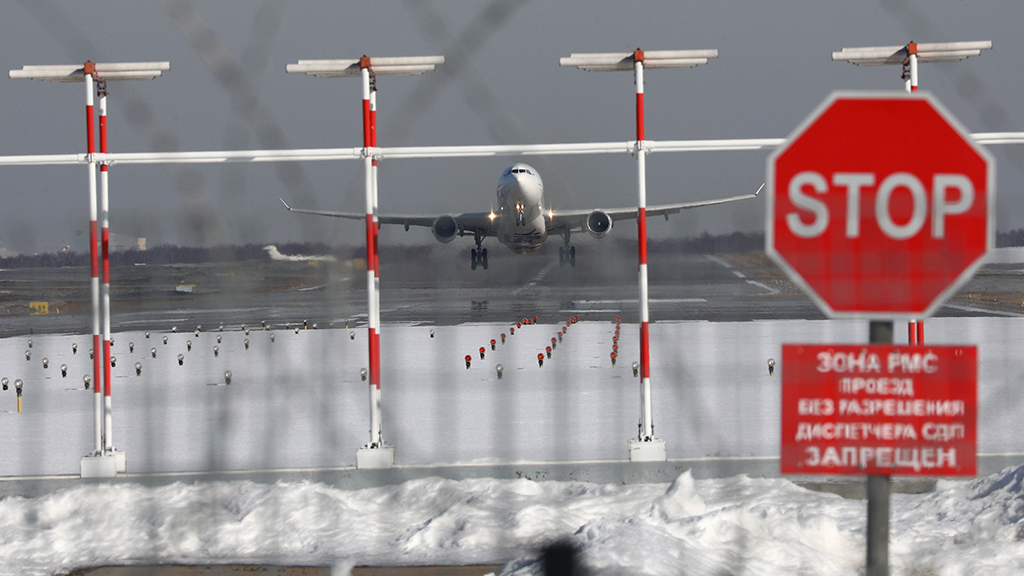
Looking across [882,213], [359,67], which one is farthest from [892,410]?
[359,67]

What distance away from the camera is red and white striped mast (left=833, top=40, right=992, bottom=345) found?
8469mm

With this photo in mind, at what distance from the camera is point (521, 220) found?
30953 mm

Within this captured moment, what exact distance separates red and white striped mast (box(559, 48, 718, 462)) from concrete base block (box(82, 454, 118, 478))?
214 inches

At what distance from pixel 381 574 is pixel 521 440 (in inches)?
174

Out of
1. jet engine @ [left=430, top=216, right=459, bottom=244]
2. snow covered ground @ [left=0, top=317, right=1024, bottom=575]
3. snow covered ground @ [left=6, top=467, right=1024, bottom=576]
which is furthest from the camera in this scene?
jet engine @ [left=430, top=216, right=459, bottom=244]

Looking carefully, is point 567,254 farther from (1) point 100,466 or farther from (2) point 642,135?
(1) point 100,466

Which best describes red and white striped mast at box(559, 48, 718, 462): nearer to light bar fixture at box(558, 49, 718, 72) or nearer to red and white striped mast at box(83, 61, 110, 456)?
light bar fixture at box(558, 49, 718, 72)

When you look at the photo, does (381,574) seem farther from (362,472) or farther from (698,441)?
(698,441)

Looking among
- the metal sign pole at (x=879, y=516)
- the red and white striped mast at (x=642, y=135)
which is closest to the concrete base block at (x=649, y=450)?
the red and white striped mast at (x=642, y=135)

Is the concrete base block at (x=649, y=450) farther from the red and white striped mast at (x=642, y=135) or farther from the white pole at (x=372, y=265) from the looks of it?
the white pole at (x=372, y=265)

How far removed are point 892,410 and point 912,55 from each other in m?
7.22

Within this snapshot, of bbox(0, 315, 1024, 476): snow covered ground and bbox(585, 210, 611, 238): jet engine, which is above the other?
bbox(585, 210, 611, 238): jet engine

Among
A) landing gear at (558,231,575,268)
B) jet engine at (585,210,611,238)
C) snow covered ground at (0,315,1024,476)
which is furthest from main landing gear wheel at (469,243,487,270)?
snow covered ground at (0,315,1024,476)

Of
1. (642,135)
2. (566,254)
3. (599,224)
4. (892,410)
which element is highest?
(599,224)
